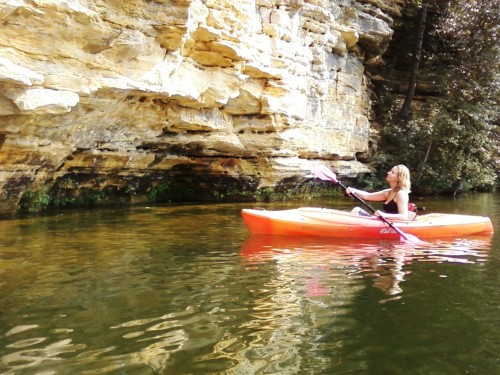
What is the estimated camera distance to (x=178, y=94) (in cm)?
1020

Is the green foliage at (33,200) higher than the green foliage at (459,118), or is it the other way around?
the green foliage at (459,118)

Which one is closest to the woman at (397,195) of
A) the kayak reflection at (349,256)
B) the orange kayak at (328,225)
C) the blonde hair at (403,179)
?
the blonde hair at (403,179)

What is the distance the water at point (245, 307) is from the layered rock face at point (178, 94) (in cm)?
270

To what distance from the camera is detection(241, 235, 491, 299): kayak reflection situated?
5008 millimetres

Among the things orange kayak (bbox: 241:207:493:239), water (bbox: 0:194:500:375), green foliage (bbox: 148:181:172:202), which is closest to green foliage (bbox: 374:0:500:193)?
green foliage (bbox: 148:181:172:202)

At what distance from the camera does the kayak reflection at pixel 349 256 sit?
501cm

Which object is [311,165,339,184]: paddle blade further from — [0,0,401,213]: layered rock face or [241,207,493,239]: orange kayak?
[0,0,401,213]: layered rock face

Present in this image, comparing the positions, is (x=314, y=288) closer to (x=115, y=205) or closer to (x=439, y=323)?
(x=439, y=323)

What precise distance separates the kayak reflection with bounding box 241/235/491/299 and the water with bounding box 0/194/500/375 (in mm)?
25

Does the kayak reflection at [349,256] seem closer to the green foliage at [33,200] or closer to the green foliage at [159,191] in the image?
the green foliage at [33,200]

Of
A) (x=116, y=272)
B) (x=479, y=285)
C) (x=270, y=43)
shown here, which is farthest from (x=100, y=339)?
(x=270, y=43)

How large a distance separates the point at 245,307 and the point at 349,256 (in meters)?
2.65

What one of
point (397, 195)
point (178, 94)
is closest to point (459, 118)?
point (397, 195)

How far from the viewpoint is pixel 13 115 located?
806 centimetres
